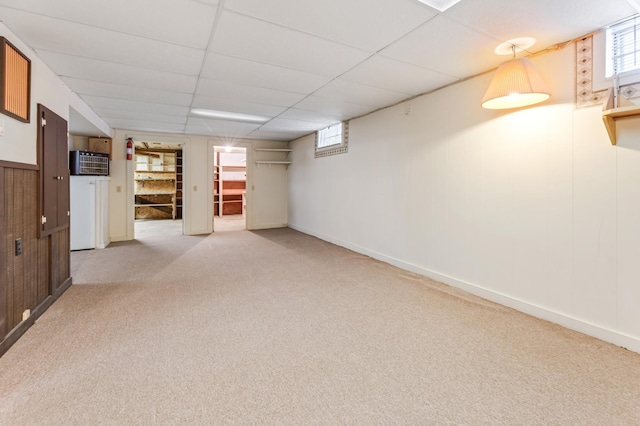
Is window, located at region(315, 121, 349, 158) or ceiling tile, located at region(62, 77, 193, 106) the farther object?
window, located at region(315, 121, 349, 158)

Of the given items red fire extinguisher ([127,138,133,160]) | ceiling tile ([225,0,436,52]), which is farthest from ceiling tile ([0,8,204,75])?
red fire extinguisher ([127,138,133,160])

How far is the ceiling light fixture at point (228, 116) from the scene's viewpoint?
4332 millimetres

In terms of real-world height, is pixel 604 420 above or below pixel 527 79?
below

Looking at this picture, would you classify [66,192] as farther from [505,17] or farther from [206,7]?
[505,17]

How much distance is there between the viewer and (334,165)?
542cm

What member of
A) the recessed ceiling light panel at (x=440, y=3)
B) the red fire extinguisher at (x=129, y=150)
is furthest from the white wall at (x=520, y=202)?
the red fire extinguisher at (x=129, y=150)

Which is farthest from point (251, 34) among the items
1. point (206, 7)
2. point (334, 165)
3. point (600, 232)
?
point (334, 165)

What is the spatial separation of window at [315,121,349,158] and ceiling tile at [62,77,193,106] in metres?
2.47

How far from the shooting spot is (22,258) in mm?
2170

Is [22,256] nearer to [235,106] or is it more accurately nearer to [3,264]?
[3,264]

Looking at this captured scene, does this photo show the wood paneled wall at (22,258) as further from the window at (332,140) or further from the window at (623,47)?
the window at (623,47)

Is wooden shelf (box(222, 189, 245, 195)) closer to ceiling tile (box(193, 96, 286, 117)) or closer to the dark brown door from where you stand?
ceiling tile (box(193, 96, 286, 117))

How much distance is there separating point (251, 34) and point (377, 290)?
261 centimetres

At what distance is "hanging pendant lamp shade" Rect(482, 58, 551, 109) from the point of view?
2.19 m
